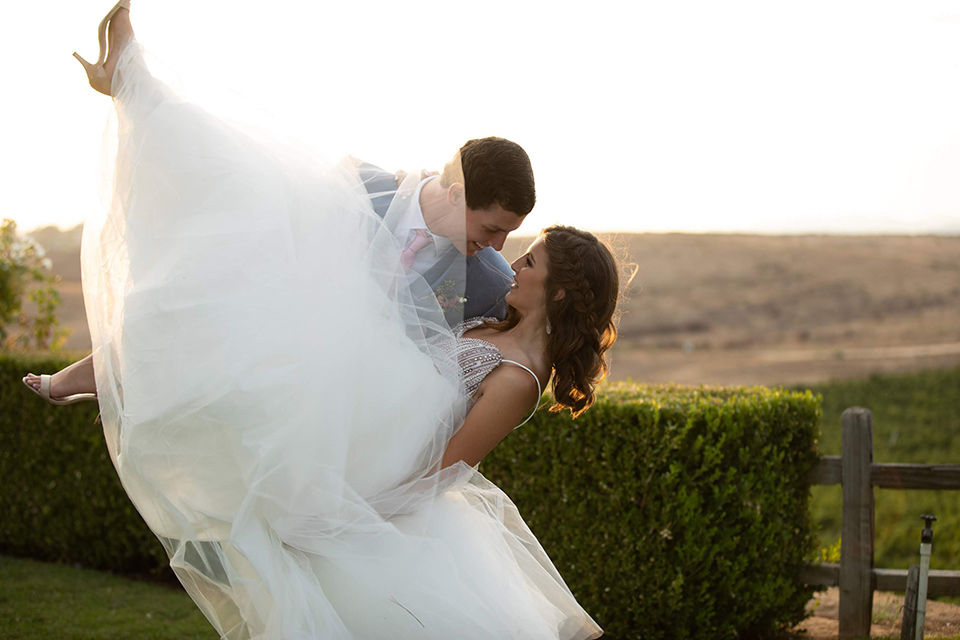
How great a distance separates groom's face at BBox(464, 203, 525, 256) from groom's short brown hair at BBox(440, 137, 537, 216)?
2 cm

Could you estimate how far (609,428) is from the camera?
5094 mm

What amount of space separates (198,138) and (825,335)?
23.3 meters

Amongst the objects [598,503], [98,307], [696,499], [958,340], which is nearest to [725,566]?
[696,499]

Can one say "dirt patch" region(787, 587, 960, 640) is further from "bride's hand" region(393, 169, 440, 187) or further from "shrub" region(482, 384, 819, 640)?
"bride's hand" region(393, 169, 440, 187)

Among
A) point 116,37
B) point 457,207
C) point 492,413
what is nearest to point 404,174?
point 457,207

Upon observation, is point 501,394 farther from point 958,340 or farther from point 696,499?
point 958,340

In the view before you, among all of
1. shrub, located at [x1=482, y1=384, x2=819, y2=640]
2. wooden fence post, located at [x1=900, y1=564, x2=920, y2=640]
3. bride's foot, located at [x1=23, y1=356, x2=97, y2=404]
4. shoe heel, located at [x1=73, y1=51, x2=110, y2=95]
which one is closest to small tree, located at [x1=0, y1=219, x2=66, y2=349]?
shrub, located at [x1=482, y1=384, x2=819, y2=640]

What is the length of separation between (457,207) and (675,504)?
9.24 feet

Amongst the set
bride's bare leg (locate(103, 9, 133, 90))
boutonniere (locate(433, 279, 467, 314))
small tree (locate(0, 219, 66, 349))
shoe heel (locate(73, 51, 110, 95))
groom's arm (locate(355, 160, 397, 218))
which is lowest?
small tree (locate(0, 219, 66, 349))

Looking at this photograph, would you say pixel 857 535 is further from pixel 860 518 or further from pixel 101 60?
pixel 101 60

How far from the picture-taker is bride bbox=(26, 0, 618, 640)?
2.46 meters

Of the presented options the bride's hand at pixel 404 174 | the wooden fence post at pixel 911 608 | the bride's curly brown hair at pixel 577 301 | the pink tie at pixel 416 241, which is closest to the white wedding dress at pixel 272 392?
the pink tie at pixel 416 241

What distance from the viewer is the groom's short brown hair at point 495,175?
285cm

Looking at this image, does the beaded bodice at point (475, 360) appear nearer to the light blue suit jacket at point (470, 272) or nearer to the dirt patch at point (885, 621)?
the light blue suit jacket at point (470, 272)
